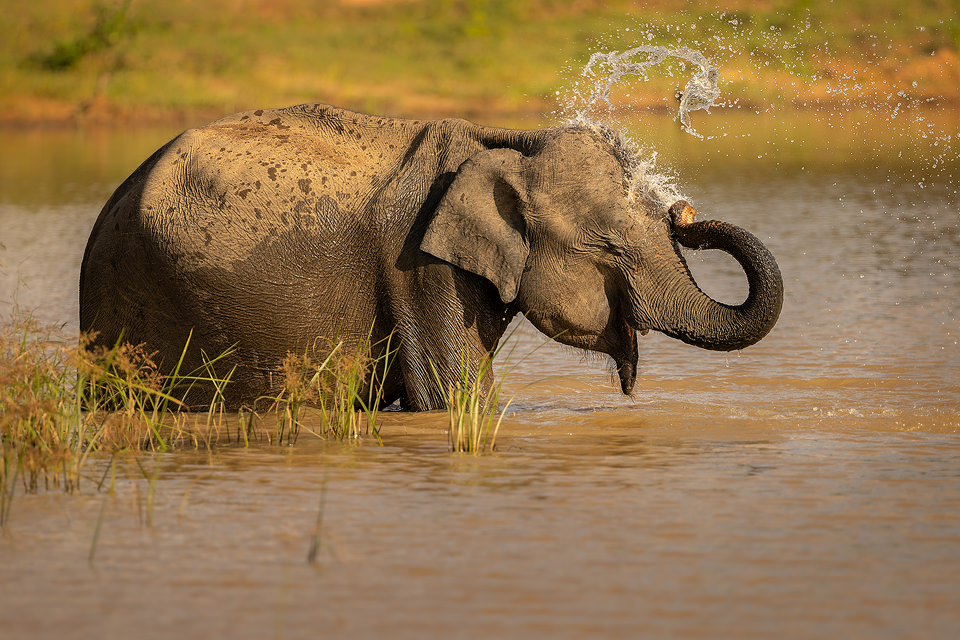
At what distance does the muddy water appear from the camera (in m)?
5.26

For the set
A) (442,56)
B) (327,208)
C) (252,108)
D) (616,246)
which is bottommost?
(616,246)

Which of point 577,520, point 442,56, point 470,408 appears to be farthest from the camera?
point 442,56

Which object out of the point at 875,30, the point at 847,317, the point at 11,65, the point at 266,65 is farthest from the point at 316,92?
the point at 847,317

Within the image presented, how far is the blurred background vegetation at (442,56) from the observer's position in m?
42.8

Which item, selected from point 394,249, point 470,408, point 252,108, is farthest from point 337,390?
point 252,108

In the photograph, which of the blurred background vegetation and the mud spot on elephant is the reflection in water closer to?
the mud spot on elephant

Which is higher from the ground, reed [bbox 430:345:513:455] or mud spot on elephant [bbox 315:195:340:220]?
mud spot on elephant [bbox 315:195:340:220]

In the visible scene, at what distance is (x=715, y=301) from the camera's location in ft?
26.6

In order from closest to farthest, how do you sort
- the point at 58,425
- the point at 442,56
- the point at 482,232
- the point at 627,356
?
the point at 58,425 < the point at 482,232 < the point at 627,356 < the point at 442,56

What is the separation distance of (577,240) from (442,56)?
41.8 m

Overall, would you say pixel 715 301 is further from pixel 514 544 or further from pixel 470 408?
pixel 514 544

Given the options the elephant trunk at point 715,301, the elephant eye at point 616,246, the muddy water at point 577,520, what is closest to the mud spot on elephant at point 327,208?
the muddy water at point 577,520

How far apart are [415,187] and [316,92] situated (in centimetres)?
3537

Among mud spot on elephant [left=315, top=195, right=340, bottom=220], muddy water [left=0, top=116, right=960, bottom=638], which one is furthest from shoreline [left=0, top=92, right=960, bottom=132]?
mud spot on elephant [left=315, top=195, right=340, bottom=220]
